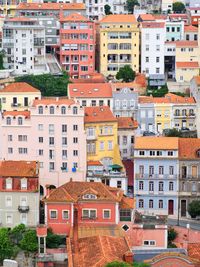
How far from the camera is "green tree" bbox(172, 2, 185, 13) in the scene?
365 ft

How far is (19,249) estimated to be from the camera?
59688mm

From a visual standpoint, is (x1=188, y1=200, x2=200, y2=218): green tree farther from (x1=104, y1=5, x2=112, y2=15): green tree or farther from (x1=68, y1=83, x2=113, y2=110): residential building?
(x1=104, y1=5, x2=112, y2=15): green tree

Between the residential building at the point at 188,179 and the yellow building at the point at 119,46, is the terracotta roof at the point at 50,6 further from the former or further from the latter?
the residential building at the point at 188,179

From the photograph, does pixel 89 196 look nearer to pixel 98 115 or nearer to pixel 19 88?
pixel 98 115

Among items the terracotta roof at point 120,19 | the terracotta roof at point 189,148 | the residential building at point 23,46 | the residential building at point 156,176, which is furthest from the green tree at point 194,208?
the terracotta roof at point 120,19

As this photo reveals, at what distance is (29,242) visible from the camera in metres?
59.0

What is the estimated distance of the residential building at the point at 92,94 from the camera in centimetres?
7956

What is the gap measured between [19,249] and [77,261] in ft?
19.2

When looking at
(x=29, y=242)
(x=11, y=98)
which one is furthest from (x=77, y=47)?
(x=29, y=242)

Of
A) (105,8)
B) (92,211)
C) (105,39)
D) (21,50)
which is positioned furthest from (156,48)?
(92,211)

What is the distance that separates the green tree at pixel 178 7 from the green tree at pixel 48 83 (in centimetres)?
2610

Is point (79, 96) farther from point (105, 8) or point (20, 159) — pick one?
point (105, 8)

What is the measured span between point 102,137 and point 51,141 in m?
3.74

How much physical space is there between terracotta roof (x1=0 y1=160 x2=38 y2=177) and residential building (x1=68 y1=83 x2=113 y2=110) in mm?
15553
